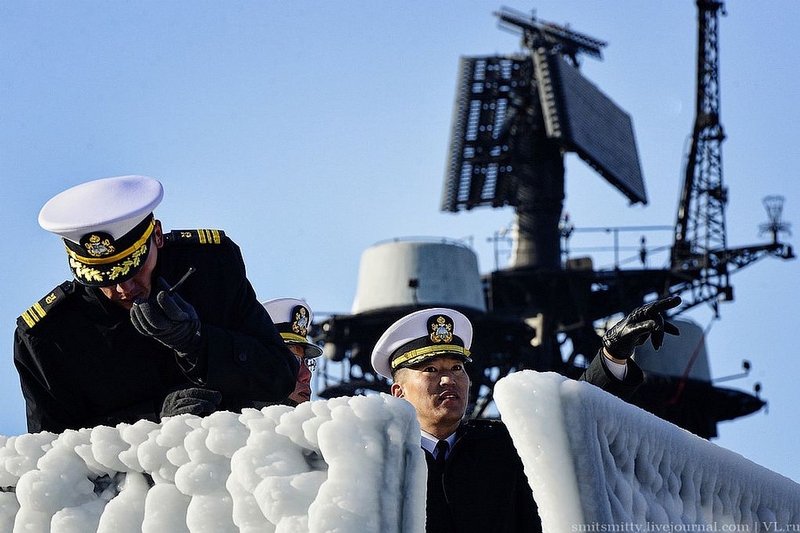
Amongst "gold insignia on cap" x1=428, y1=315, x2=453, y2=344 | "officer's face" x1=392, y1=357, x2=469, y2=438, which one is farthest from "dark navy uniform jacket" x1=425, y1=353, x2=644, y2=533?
"gold insignia on cap" x1=428, y1=315, x2=453, y2=344

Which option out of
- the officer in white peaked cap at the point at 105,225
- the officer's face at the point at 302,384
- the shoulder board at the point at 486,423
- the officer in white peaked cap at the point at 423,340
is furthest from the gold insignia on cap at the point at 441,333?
the officer in white peaked cap at the point at 105,225

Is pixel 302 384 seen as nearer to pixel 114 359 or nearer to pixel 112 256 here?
pixel 114 359

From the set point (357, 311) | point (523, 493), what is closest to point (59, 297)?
point (523, 493)

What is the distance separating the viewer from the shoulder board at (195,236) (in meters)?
3.94

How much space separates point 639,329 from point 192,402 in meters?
1.49

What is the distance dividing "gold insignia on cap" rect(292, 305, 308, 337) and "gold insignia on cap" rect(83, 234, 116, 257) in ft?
8.71

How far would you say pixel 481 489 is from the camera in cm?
399

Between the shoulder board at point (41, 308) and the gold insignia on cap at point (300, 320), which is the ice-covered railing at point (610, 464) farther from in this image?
the gold insignia on cap at point (300, 320)

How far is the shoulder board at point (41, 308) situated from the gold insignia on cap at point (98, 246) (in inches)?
13.1

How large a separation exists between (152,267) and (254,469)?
134cm

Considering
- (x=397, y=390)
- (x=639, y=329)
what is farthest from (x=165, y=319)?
(x=397, y=390)

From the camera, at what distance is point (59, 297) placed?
12.5 feet

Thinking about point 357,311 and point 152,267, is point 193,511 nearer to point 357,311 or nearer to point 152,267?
point 152,267

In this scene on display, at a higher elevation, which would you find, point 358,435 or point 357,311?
point 358,435
